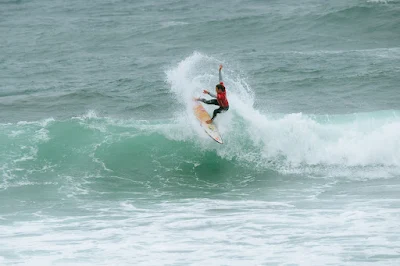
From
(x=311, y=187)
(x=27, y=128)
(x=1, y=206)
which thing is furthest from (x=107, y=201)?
(x=27, y=128)

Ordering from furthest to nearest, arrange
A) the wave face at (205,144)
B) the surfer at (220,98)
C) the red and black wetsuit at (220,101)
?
the wave face at (205,144) < the red and black wetsuit at (220,101) < the surfer at (220,98)

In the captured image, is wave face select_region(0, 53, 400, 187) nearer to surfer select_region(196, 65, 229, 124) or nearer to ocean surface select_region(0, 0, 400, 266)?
ocean surface select_region(0, 0, 400, 266)

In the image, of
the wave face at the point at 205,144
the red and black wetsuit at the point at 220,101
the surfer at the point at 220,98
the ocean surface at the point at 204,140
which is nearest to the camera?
the ocean surface at the point at 204,140

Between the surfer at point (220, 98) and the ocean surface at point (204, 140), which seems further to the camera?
the surfer at point (220, 98)

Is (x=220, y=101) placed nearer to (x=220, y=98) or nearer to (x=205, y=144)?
(x=220, y=98)

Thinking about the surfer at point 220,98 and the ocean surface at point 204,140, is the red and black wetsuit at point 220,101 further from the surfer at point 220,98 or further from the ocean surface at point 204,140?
the ocean surface at point 204,140

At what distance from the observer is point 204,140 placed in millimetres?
19875

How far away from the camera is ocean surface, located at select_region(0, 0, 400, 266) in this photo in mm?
13508

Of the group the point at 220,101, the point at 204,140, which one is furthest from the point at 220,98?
the point at 204,140

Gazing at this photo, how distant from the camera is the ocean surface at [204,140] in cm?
1351

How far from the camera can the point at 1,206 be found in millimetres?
16391

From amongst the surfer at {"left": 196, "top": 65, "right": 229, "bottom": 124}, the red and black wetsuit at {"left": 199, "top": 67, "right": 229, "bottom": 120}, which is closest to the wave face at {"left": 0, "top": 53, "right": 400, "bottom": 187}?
the red and black wetsuit at {"left": 199, "top": 67, "right": 229, "bottom": 120}

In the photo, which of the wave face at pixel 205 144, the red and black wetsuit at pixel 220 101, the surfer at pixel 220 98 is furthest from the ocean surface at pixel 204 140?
the surfer at pixel 220 98

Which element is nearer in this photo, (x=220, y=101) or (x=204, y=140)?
(x=220, y=101)
